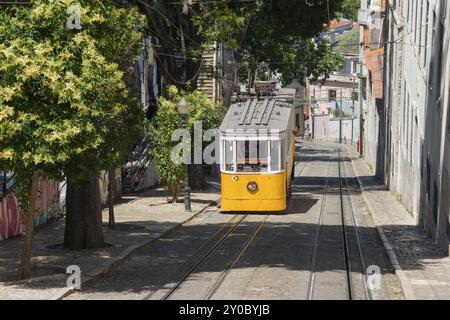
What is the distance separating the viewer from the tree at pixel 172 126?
31.4 m

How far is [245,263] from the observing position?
19062 millimetres

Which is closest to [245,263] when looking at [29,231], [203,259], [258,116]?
[203,259]

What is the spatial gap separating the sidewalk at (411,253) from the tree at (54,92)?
6.34m

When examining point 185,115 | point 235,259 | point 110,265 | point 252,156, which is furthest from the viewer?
point 185,115

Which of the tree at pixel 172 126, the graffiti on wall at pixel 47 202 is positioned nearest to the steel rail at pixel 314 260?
the tree at pixel 172 126

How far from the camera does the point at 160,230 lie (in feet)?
81.9

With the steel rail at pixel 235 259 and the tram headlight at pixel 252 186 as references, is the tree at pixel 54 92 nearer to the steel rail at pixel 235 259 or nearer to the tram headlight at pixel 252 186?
the steel rail at pixel 235 259

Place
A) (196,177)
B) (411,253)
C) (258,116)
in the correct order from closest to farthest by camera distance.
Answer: (411,253) < (258,116) < (196,177)

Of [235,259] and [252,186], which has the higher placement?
[252,186]

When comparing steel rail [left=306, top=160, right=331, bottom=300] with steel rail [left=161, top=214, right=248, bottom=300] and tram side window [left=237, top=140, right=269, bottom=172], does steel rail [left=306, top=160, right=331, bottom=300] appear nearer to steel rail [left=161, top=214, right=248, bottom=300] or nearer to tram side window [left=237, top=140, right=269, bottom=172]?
steel rail [left=161, top=214, right=248, bottom=300]

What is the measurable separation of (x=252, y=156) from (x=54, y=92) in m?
14.9

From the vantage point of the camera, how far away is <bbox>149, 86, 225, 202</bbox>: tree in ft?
103

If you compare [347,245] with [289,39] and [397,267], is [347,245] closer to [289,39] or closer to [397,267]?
[397,267]
